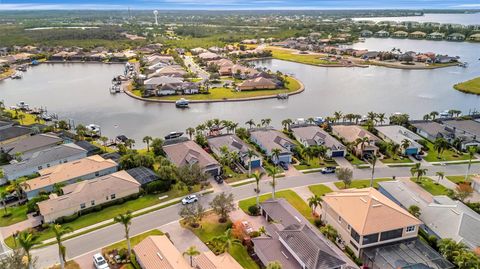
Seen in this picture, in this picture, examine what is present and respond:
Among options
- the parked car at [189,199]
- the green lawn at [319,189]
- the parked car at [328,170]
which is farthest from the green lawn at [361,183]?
the parked car at [189,199]

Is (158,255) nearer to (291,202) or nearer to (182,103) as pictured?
(291,202)

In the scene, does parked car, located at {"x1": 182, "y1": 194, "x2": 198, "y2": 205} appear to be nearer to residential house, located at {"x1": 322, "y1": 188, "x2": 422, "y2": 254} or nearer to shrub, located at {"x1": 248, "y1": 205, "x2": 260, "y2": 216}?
shrub, located at {"x1": 248, "y1": 205, "x2": 260, "y2": 216}

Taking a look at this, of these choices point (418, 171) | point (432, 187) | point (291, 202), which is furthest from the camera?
point (418, 171)

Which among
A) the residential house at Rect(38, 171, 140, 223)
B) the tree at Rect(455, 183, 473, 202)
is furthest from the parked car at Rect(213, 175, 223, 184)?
the tree at Rect(455, 183, 473, 202)

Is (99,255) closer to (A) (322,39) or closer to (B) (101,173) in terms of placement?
Answer: (B) (101,173)

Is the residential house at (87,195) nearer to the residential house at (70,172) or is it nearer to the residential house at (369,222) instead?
the residential house at (70,172)

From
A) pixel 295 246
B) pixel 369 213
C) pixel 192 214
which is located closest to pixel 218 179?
pixel 192 214
